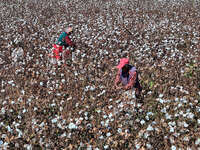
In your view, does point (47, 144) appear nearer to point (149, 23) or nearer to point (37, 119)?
point (37, 119)

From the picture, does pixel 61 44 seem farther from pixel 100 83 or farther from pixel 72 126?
pixel 72 126

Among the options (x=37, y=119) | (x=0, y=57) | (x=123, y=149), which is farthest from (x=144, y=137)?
(x=0, y=57)

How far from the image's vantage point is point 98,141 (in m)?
5.35

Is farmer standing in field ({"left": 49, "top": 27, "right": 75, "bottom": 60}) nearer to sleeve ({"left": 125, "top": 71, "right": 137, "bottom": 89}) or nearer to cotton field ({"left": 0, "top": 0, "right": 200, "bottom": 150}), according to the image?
cotton field ({"left": 0, "top": 0, "right": 200, "bottom": 150})

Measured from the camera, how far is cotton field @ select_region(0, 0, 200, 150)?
18.0 feet

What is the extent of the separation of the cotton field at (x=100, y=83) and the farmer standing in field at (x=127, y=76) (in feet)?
0.87

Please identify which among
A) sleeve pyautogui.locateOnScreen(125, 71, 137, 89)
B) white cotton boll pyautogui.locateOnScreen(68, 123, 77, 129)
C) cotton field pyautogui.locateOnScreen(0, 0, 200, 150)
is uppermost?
sleeve pyautogui.locateOnScreen(125, 71, 137, 89)

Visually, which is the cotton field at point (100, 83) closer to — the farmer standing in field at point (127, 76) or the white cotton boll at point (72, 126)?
the white cotton boll at point (72, 126)

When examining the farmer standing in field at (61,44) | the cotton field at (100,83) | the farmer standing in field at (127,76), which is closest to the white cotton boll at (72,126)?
the cotton field at (100,83)

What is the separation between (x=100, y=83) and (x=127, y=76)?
52.5 inches

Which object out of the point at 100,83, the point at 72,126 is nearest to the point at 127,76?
the point at 100,83

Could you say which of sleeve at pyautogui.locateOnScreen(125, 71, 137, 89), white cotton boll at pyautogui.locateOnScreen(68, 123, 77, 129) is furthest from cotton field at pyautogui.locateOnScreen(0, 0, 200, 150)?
sleeve at pyautogui.locateOnScreen(125, 71, 137, 89)

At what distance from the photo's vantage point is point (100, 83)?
8281 mm

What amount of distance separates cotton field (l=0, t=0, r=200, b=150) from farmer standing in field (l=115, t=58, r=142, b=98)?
0.87 ft
